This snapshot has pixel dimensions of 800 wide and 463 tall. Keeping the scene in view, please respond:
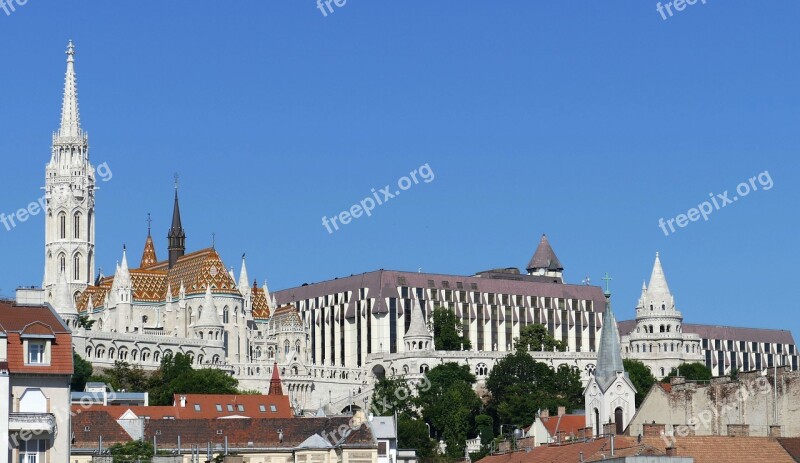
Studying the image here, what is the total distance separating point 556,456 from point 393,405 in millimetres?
111955

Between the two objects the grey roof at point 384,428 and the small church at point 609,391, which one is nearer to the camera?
the grey roof at point 384,428

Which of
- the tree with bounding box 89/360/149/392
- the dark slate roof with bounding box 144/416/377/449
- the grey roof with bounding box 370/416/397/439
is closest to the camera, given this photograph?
the dark slate roof with bounding box 144/416/377/449

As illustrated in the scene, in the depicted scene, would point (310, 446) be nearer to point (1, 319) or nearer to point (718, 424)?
point (718, 424)

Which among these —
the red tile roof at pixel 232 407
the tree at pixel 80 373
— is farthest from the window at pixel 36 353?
the tree at pixel 80 373

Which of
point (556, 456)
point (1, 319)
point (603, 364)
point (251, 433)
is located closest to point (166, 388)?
point (603, 364)

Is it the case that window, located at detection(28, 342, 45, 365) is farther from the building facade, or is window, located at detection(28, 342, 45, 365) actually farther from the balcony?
the balcony

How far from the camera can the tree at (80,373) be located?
170 m

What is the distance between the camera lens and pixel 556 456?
7138 cm

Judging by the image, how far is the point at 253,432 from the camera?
99188 millimetres

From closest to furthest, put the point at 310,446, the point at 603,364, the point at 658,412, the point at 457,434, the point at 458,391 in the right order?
the point at 658,412 → the point at 310,446 → the point at 603,364 → the point at 457,434 → the point at 458,391

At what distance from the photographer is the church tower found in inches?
4596

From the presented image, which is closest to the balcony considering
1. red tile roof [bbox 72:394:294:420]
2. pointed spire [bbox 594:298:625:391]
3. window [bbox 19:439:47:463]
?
window [bbox 19:439:47:463]

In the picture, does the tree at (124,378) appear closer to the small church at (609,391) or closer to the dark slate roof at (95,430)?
the small church at (609,391)

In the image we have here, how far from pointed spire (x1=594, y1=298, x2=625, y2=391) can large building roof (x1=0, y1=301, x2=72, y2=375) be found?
77026mm
